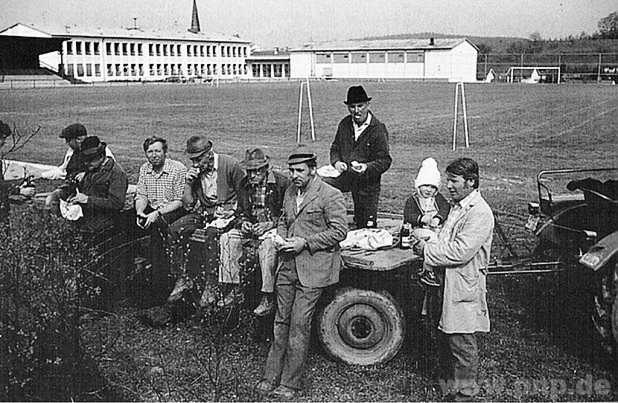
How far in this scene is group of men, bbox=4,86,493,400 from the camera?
414 cm

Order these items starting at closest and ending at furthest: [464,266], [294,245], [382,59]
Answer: [464,266] < [294,245] < [382,59]

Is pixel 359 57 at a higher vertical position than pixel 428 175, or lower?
higher

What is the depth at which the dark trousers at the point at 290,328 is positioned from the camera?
444cm

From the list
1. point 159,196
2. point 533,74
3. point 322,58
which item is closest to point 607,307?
point 159,196

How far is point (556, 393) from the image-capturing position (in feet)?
14.6

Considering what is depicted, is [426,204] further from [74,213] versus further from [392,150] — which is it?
[392,150]

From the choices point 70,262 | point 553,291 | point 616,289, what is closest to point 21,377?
point 70,262

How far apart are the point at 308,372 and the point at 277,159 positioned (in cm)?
1141

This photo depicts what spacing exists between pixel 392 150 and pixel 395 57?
2266 centimetres

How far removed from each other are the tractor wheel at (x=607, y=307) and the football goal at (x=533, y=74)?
43668 millimetres

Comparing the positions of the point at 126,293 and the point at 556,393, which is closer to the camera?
the point at 556,393

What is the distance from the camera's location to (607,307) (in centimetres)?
442

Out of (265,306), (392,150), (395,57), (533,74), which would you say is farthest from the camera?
(533,74)

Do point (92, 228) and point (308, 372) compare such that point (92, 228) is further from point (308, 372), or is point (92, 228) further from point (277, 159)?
point (277, 159)
